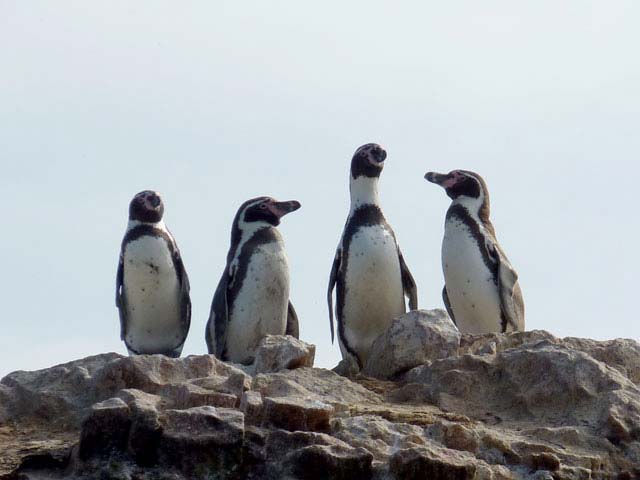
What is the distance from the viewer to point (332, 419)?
970 cm

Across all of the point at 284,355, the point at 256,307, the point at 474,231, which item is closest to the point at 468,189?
the point at 474,231

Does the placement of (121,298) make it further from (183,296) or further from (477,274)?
(477,274)

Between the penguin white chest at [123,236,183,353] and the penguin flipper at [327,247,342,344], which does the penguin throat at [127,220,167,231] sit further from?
the penguin flipper at [327,247,342,344]

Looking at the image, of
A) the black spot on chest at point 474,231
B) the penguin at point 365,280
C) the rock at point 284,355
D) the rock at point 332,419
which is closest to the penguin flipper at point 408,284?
the penguin at point 365,280

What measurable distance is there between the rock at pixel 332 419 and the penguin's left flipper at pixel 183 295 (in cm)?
327

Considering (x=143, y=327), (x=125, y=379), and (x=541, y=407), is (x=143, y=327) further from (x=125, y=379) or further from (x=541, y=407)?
(x=541, y=407)

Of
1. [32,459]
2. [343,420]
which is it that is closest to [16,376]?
[32,459]

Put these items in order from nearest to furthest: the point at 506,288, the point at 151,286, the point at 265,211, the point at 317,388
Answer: the point at 317,388 → the point at 151,286 → the point at 265,211 → the point at 506,288

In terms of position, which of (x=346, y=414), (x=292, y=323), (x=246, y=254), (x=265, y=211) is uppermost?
(x=265, y=211)

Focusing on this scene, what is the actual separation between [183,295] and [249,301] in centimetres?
91

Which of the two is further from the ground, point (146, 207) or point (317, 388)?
point (146, 207)

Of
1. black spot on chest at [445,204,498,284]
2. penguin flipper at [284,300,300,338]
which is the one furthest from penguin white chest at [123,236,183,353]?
black spot on chest at [445,204,498,284]

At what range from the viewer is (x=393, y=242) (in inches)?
583

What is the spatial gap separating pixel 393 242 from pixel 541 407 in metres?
4.35
